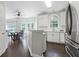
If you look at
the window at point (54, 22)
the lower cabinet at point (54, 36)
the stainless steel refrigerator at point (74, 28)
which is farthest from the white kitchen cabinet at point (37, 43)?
the stainless steel refrigerator at point (74, 28)

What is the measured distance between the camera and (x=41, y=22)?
3.19 m

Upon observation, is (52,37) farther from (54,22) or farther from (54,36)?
(54,22)

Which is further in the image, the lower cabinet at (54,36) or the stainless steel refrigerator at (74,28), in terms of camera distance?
the lower cabinet at (54,36)

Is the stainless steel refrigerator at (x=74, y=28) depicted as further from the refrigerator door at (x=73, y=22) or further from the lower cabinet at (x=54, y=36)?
the lower cabinet at (x=54, y=36)

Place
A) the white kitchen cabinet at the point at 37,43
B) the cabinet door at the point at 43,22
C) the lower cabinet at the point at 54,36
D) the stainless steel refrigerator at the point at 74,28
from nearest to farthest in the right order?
1. the stainless steel refrigerator at the point at 74,28
2. the white kitchen cabinet at the point at 37,43
3. the lower cabinet at the point at 54,36
4. the cabinet door at the point at 43,22

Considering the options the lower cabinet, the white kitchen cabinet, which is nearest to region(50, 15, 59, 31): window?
the lower cabinet

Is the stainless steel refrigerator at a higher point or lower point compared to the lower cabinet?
higher

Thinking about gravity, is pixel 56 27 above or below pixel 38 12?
below

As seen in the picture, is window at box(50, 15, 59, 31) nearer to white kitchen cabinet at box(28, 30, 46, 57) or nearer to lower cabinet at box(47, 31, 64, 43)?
lower cabinet at box(47, 31, 64, 43)

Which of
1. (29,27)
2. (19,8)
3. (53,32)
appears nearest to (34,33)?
(29,27)

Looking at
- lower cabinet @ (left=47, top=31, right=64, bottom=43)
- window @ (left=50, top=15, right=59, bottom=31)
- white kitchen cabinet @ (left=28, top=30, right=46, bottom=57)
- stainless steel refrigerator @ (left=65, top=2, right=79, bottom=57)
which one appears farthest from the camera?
window @ (left=50, top=15, right=59, bottom=31)

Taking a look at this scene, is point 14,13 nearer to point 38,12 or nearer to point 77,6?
point 38,12

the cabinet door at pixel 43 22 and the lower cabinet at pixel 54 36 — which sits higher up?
the cabinet door at pixel 43 22

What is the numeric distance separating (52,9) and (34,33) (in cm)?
99
